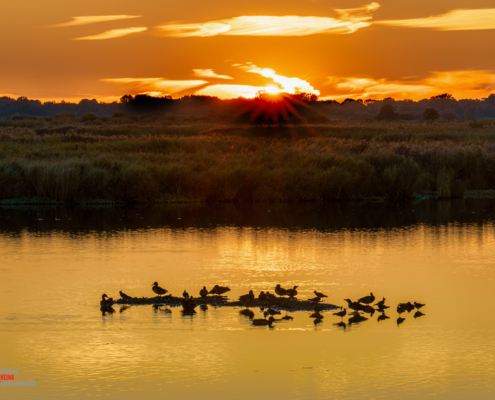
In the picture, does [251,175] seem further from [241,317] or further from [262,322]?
[262,322]

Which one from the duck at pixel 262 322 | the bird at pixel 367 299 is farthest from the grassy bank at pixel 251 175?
the duck at pixel 262 322

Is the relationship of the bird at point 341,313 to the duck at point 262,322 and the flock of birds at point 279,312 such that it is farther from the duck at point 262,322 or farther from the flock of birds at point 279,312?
the duck at point 262,322

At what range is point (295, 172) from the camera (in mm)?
32312

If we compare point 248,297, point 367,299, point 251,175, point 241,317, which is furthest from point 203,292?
point 251,175

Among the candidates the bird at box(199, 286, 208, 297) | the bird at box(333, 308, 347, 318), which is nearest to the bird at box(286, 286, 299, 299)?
the bird at box(333, 308, 347, 318)

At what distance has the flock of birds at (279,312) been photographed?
10.9 metres

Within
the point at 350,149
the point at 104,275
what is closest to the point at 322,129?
the point at 350,149

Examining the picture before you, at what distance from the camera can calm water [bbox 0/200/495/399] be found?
26.6ft
